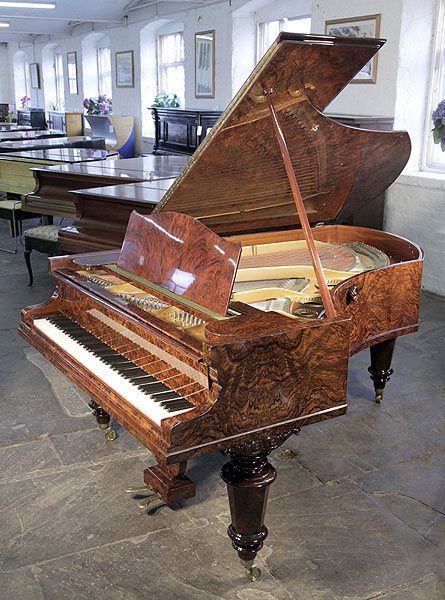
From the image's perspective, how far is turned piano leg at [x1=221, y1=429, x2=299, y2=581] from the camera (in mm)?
1901

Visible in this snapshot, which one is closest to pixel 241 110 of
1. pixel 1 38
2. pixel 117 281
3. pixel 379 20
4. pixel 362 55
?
pixel 362 55

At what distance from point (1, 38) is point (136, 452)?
55.4 ft

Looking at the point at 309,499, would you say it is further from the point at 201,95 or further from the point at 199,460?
the point at 201,95

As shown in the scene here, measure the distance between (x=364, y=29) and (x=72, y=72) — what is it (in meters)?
10.7

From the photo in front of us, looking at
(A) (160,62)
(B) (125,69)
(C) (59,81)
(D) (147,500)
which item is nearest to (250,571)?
(D) (147,500)

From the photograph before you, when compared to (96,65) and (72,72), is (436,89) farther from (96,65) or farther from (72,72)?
(72,72)

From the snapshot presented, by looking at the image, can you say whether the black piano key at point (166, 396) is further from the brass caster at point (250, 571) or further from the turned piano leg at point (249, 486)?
the brass caster at point (250, 571)

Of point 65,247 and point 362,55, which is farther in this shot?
point 65,247

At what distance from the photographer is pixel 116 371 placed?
6.79ft

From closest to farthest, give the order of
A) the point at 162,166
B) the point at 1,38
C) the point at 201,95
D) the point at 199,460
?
the point at 199,460
the point at 162,166
the point at 201,95
the point at 1,38

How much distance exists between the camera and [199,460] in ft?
9.19

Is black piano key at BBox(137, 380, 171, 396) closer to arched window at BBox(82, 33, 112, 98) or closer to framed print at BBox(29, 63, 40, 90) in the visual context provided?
arched window at BBox(82, 33, 112, 98)

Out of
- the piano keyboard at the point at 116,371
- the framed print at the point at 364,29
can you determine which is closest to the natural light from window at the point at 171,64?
the framed print at the point at 364,29

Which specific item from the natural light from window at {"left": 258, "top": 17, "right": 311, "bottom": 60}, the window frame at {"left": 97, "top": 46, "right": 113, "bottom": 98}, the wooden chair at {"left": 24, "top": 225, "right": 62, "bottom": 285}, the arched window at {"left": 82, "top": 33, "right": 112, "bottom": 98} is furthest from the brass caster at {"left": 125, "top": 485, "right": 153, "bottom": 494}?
the arched window at {"left": 82, "top": 33, "right": 112, "bottom": 98}
